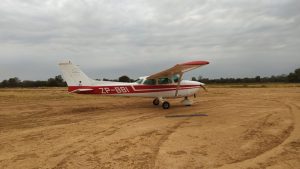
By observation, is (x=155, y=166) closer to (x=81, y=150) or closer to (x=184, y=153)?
(x=184, y=153)

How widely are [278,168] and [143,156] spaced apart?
2654 mm

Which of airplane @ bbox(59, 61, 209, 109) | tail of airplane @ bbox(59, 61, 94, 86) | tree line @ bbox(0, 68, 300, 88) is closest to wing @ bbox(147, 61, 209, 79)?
airplane @ bbox(59, 61, 209, 109)

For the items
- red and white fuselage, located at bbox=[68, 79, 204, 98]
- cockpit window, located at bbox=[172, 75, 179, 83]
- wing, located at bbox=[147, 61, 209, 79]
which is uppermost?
wing, located at bbox=[147, 61, 209, 79]

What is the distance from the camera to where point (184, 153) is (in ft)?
20.6

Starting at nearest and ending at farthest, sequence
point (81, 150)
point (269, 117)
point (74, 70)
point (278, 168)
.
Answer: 1. point (278, 168)
2. point (81, 150)
3. point (269, 117)
4. point (74, 70)

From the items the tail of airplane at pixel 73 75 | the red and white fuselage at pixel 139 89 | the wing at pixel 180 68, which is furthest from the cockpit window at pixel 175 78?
the tail of airplane at pixel 73 75

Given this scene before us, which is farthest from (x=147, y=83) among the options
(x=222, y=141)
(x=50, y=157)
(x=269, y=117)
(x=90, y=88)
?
(x=50, y=157)

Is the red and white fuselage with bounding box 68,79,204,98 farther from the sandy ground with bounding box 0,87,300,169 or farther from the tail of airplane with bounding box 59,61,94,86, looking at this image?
the sandy ground with bounding box 0,87,300,169

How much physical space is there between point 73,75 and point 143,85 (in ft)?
13.1

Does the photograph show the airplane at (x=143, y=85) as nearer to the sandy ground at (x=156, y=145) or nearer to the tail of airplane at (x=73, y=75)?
the tail of airplane at (x=73, y=75)

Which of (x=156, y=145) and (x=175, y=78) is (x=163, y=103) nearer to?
(x=175, y=78)

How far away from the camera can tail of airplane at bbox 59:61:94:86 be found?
15.5 metres

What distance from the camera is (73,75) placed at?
51.2 ft

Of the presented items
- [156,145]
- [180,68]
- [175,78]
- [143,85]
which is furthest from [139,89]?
[156,145]
